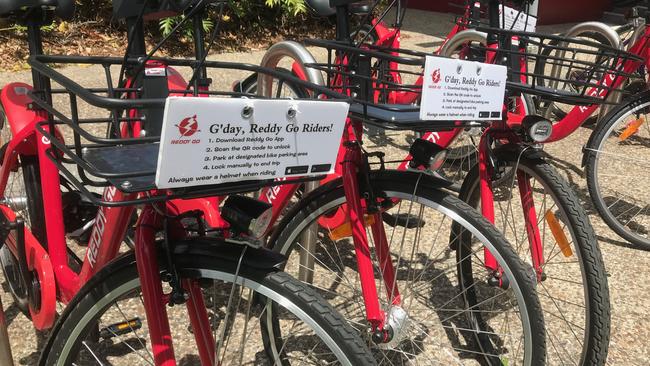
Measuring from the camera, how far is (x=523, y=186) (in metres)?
2.32

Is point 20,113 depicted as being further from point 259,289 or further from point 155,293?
point 259,289

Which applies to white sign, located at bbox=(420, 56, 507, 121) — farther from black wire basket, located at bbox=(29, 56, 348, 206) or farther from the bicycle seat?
the bicycle seat

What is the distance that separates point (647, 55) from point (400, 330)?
2738 mm

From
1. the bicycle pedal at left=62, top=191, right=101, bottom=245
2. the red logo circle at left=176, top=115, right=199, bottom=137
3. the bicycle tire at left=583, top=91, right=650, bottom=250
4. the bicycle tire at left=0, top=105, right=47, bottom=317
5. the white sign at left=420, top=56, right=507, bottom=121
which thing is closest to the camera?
the red logo circle at left=176, top=115, right=199, bottom=137

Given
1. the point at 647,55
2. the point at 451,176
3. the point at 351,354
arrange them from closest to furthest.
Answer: the point at 351,354, the point at 647,55, the point at 451,176

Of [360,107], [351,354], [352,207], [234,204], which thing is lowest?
[351,354]

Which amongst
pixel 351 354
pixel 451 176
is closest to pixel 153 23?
pixel 451 176

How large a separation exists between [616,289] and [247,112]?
2723 mm

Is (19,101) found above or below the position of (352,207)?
above

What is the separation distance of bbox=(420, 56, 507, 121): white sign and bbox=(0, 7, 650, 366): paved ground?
4.75 ft

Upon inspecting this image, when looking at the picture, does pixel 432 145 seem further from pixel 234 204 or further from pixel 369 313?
pixel 234 204

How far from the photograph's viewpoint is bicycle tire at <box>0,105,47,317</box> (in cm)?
219

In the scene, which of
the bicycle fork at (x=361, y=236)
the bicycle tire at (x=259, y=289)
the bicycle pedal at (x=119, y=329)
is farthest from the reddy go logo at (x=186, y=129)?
the bicycle pedal at (x=119, y=329)

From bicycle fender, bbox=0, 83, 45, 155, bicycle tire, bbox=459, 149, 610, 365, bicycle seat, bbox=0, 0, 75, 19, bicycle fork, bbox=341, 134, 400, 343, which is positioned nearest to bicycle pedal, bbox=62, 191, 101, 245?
bicycle fender, bbox=0, 83, 45, 155
